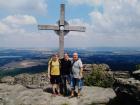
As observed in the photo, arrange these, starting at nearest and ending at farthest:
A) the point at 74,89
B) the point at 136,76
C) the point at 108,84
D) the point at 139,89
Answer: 1. the point at 139,89
2. the point at 136,76
3. the point at 74,89
4. the point at 108,84

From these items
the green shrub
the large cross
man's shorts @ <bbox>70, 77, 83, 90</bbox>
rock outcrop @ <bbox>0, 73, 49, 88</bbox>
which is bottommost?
rock outcrop @ <bbox>0, 73, 49, 88</bbox>

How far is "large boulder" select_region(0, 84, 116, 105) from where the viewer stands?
1762cm

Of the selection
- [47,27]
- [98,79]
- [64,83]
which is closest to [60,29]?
[47,27]

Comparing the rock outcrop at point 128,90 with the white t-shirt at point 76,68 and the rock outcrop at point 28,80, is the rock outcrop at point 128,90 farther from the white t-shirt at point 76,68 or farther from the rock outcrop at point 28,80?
the rock outcrop at point 28,80

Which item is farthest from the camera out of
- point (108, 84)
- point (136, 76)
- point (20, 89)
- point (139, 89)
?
point (108, 84)

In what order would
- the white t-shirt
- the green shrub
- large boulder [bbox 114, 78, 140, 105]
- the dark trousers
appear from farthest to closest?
the green shrub
the dark trousers
the white t-shirt
large boulder [bbox 114, 78, 140, 105]

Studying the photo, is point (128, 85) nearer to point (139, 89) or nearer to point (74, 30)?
point (139, 89)

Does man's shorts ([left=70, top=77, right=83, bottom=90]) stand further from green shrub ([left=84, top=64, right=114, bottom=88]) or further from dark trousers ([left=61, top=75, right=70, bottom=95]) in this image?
green shrub ([left=84, top=64, right=114, bottom=88])

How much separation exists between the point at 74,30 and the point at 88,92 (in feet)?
14.8

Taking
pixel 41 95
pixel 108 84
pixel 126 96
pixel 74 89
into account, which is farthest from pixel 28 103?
pixel 108 84

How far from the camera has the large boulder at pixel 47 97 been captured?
17.6m

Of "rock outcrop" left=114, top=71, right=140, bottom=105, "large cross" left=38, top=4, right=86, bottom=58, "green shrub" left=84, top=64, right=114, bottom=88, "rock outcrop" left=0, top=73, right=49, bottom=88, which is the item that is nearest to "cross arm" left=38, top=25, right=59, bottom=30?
"large cross" left=38, top=4, right=86, bottom=58

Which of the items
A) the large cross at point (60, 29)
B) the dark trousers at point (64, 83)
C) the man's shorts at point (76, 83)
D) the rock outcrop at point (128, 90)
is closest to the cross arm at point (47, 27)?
the large cross at point (60, 29)

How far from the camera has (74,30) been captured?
21.8m
